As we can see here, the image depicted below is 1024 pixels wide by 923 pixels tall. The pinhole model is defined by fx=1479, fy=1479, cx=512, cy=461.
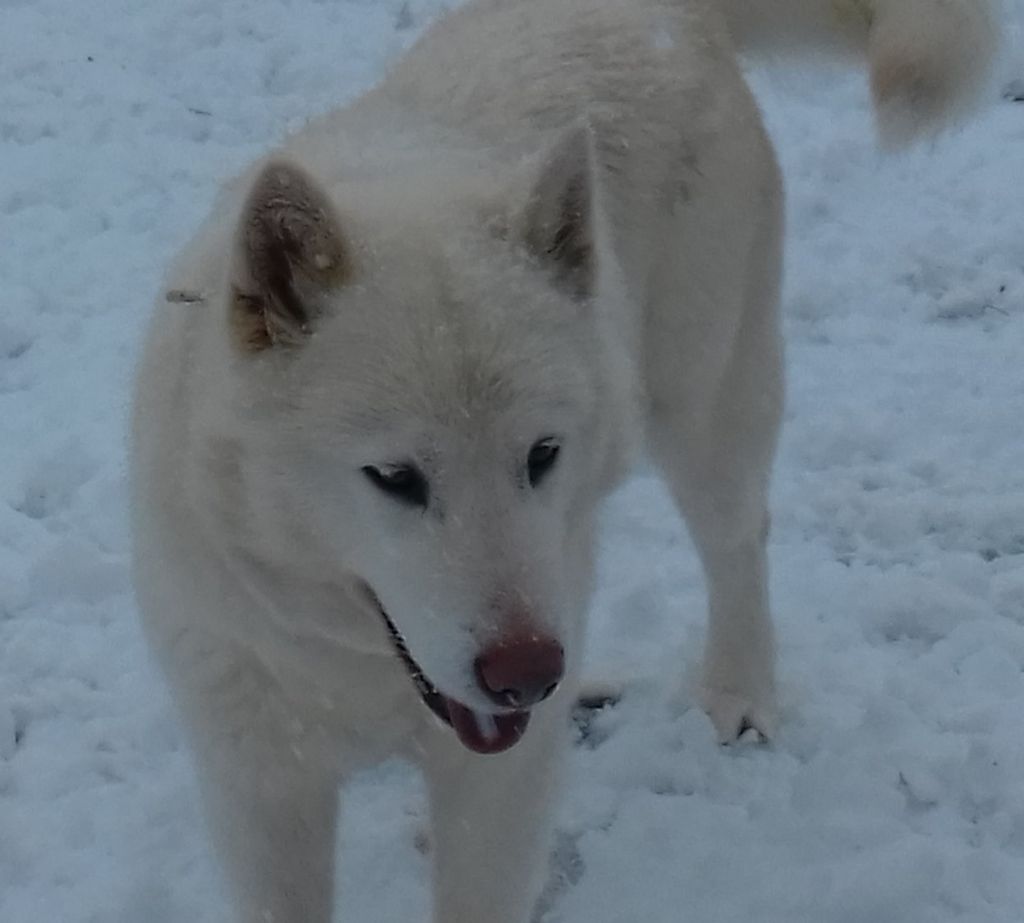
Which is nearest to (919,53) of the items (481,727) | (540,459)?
(540,459)

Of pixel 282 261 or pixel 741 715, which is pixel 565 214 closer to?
pixel 282 261

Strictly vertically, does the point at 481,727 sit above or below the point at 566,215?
below

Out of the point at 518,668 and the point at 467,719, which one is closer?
the point at 518,668

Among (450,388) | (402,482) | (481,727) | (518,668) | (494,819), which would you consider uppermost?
(450,388)

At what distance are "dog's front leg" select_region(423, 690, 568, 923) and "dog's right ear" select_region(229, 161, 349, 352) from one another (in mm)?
799

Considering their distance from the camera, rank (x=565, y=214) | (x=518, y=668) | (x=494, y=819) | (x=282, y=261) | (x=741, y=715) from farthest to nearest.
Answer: (x=741, y=715)
(x=494, y=819)
(x=565, y=214)
(x=282, y=261)
(x=518, y=668)

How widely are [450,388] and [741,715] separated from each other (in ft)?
6.54

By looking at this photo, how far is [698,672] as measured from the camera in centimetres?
389

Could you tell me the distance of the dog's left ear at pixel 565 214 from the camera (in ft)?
7.21

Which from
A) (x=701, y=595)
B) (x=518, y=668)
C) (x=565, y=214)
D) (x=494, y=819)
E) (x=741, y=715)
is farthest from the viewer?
(x=701, y=595)

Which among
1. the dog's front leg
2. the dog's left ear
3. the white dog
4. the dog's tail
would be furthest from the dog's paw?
the dog's left ear

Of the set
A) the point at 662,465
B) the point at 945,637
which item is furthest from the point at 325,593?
the point at 945,637

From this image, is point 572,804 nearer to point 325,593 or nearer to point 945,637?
point 945,637

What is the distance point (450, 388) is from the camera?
6.61 feet
